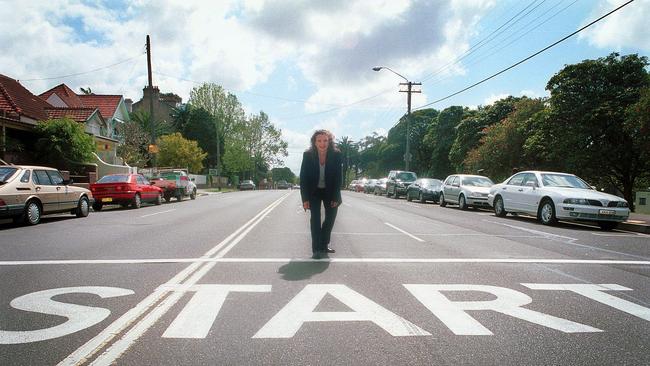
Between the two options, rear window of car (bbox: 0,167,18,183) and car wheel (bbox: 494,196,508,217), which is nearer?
rear window of car (bbox: 0,167,18,183)

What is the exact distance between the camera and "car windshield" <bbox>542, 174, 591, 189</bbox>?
13.4 meters

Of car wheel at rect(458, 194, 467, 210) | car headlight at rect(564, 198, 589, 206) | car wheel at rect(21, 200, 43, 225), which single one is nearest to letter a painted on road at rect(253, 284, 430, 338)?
car headlight at rect(564, 198, 589, 206)

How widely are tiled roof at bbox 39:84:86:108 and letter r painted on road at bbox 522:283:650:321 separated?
150ft

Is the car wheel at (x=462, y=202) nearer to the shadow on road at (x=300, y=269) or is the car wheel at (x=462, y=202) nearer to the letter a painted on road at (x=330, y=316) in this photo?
the shadow on road at (x=300, y=269)

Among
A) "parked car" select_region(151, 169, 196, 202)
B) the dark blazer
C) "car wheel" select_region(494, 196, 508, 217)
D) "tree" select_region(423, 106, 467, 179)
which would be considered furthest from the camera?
"tree" select_region(423, 106, 467, 179)

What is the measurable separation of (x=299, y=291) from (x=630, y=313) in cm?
313

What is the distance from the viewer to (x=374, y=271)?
587 centimetres

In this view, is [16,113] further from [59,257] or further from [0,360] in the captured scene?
[0,360]

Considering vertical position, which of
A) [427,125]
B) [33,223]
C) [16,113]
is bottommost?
[33,223]

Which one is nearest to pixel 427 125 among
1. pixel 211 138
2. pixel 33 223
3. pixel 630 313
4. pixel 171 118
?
pixel 211 138

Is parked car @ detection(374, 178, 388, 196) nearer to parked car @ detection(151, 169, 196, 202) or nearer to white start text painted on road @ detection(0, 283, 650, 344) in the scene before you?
parked car @ detection(151, 169, 196, 202)

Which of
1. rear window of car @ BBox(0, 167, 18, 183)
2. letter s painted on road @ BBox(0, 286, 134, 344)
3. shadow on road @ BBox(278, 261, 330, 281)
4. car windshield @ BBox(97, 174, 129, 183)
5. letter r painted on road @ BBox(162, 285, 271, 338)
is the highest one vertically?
rear window of car @ BBox(0, 167, 18, 183)

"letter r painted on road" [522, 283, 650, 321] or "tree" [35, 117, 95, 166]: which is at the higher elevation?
"tree" [35, 117, 95, 166]

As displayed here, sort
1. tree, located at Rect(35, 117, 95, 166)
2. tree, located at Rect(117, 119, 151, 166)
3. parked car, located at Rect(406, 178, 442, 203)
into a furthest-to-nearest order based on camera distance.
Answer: tree, located at Rect(117, 119, 151, 166) < parked car, located at Rect(406, 178, 442, 203) < tree, located at Rect(35, 117, 95, 166)
